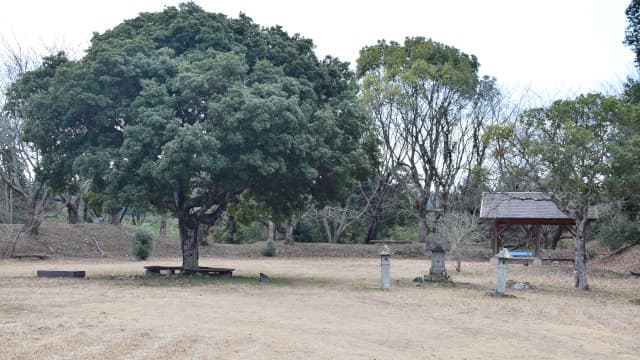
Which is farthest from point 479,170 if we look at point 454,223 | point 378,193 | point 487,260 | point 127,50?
point 378,193

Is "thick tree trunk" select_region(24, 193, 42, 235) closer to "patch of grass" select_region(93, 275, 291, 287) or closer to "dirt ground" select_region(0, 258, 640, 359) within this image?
"dirt ground" select_region(0, 258, 640, 359)

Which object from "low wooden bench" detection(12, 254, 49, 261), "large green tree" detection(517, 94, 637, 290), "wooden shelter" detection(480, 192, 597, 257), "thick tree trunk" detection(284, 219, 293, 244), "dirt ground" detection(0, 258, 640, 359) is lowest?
"dirt ground" detection(0, 258, 640, 359)

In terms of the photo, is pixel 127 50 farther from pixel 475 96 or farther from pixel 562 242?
pixel 562 242

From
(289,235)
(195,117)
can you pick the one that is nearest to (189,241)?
(195,117)

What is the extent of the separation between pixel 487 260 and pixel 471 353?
2918 cm

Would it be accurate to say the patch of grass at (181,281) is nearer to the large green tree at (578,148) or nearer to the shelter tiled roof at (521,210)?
the large green tree at (578,148)

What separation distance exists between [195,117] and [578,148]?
35.7ft

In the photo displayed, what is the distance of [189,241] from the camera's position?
21312mm

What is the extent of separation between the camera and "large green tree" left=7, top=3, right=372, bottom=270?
1716cm

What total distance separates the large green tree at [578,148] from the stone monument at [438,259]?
11.7ft

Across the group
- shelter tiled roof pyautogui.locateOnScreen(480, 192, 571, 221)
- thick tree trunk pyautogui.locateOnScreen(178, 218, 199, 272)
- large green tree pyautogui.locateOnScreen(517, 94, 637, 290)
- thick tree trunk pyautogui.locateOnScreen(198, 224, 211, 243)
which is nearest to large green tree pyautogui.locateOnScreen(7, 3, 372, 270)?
thick tree trunk pyautogui.locateOnScreen(178, 218, 199, 272)

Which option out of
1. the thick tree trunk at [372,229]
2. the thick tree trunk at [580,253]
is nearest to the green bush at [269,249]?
the thick tree trunk at [372,229]

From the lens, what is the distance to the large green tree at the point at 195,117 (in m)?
17.2

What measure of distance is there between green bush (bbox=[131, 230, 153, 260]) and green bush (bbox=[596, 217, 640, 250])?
22893 mm
